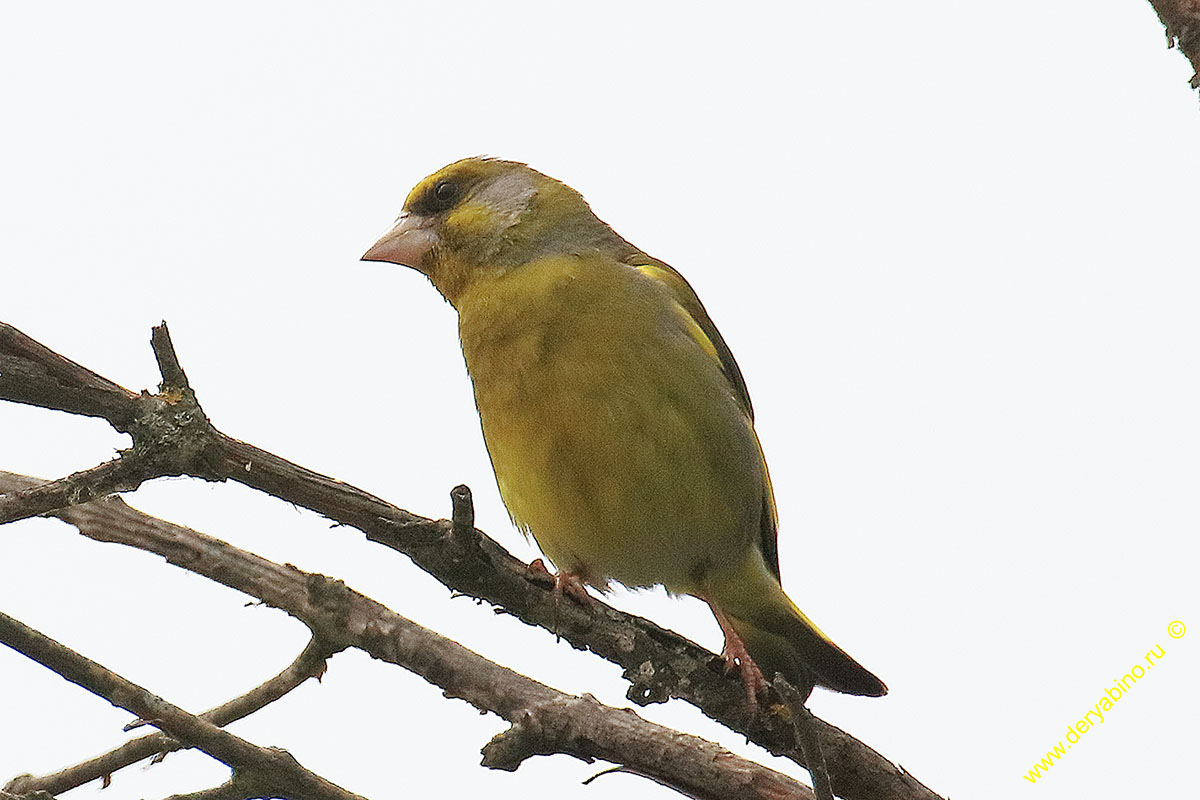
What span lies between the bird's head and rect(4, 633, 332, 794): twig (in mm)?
1538

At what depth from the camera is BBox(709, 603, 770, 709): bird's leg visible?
129 inches

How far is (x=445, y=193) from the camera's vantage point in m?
4.21

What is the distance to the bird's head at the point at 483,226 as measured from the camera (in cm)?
401

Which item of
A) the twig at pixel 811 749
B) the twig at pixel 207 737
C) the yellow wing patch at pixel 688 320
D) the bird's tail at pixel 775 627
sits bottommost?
the twig at pixel 811 749

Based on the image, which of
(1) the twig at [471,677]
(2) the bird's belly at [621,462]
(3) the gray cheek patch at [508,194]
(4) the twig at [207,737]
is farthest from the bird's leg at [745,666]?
(3) the gray cheek patch at [508,194]

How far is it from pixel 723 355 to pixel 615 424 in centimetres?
80

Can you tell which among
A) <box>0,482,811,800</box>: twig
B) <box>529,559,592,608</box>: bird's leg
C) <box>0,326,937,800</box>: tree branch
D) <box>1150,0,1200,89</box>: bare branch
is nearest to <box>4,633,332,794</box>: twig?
<box>0,482,811,800</box>: twig

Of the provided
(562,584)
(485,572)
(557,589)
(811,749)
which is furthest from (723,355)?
(811,749)

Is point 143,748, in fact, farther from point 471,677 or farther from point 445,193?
point 445,193

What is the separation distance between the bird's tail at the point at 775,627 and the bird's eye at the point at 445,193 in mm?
1408

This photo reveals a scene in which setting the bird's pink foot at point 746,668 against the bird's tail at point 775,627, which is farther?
the bird's tail at point 775,627

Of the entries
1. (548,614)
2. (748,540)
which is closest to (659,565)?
(748,540)

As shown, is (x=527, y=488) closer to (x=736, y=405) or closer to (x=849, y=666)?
(x=736, y=405)

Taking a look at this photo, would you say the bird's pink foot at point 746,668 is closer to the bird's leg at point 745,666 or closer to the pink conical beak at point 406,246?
the bird's leg at point 745,666
